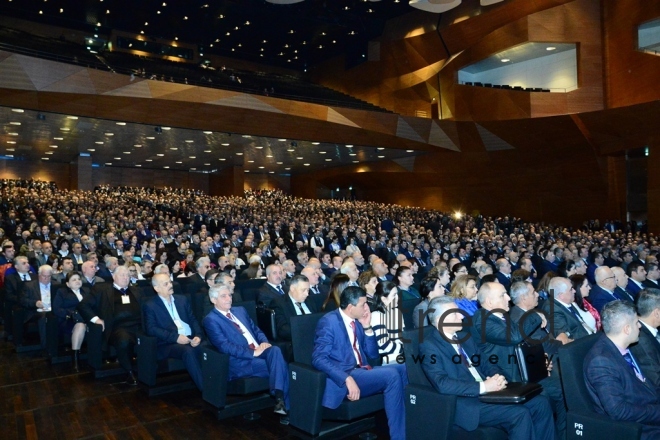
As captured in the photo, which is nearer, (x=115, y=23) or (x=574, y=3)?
(x=574, y=3)

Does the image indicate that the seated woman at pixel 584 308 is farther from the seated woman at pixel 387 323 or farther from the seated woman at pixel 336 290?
the seated woman at pixel 336 290

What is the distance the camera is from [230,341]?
138 inches

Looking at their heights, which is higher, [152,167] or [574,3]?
[574,3]

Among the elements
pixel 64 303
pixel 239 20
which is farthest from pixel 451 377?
pixel 239 20

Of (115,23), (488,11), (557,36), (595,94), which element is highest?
(115,23)

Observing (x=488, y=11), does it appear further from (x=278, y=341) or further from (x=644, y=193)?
(x=278, y=341)

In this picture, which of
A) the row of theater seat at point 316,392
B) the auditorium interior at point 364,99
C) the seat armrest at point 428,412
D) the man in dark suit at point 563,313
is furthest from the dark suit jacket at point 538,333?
the auditorium interior at point 364,99

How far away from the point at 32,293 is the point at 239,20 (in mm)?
21248

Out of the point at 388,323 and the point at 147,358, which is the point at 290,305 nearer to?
the point at 388,323

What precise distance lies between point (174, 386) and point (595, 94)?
16319 mm

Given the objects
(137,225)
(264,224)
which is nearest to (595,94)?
(264,224)

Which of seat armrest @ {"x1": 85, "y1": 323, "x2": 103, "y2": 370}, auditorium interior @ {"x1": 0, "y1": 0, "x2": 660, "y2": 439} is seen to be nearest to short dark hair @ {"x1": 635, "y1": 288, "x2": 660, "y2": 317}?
seat armrest @ {"x1": 85, "y1": 323, "x2": 103, "y2": 370}

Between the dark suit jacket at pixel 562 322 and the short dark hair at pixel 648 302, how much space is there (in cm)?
67

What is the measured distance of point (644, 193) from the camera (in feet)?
54.0
